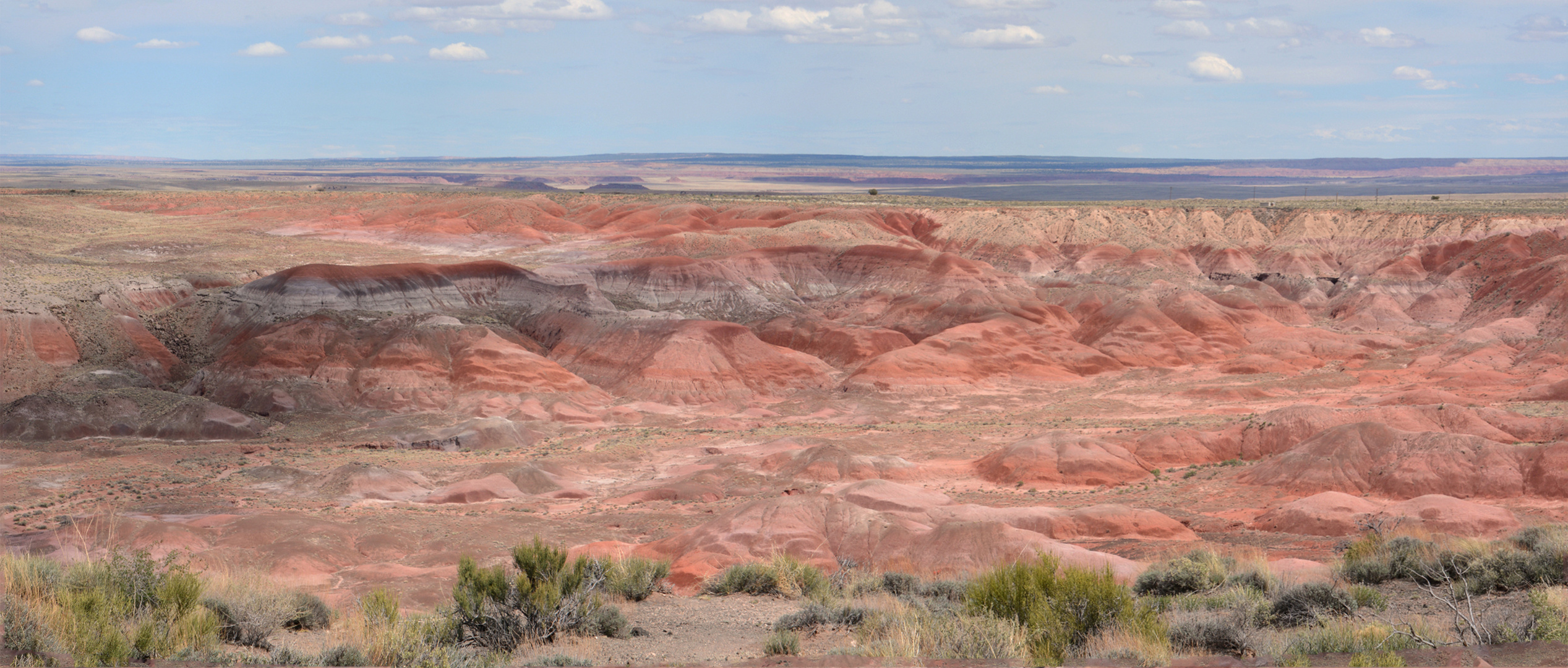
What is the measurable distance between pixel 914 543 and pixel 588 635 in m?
13.9

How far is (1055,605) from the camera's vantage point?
43.2ft

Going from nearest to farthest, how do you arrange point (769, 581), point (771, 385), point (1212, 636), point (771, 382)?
point (1212, 636) < point (769, 581) < point (771, 385) < point (771, 382)

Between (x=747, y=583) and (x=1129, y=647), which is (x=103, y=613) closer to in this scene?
(x=747, y=583)

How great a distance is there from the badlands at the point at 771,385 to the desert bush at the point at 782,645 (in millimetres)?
7131

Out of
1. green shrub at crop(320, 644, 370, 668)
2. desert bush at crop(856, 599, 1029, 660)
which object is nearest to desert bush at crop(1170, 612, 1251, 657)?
desert bush at crop(856, 599, 1029, 660)

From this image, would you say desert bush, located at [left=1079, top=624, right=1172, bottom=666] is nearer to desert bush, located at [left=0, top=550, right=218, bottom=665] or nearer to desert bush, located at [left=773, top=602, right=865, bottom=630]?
desert bush, located at [left=773, top=602, right=865, bottom=630]

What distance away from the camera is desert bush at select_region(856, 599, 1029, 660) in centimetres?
1183

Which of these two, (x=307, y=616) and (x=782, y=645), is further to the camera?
(x=307, y=616)

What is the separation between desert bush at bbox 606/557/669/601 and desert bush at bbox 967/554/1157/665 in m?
6.97

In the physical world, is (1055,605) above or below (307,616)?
above

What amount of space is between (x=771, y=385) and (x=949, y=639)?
55.6 metres

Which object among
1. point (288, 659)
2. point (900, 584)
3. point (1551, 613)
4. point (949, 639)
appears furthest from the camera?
point (900, 584)

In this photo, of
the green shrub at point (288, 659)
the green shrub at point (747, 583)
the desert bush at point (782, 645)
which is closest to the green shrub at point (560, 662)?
the desert bush at point (782, 645)

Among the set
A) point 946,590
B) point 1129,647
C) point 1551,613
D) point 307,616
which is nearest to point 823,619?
point 946,590
